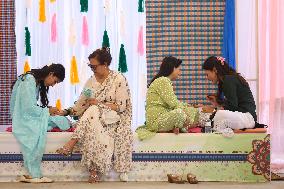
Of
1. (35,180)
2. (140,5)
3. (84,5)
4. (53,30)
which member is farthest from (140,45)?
(35,180)

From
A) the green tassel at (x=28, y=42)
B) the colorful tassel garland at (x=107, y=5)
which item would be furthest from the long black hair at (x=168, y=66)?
the green tassel at (x=28, y=42)

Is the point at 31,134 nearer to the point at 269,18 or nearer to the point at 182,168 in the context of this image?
the point at 182,168

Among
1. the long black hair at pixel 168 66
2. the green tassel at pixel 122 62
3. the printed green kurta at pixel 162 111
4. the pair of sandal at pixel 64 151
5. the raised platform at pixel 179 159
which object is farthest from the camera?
the green tassel at pixel 122 62

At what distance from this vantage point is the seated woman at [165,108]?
4434 millimetres

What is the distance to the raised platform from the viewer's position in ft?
14.1

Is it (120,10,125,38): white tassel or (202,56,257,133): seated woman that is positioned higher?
(120,10,125,38): white tassel

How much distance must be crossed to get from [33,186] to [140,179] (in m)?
0.87

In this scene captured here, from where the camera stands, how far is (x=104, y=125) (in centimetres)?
432

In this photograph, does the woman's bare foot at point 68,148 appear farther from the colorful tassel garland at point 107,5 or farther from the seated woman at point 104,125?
the colorful tassel garland at point 107,5

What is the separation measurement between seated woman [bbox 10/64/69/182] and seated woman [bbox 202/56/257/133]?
1.31m

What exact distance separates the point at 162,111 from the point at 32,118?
42.8 inches

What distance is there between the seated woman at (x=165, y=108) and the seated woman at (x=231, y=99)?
11.2 inches

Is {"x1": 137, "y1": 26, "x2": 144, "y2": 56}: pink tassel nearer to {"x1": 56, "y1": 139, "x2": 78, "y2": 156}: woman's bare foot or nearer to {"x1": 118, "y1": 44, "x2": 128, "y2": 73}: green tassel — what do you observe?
{"x1": 118, "y1": 44, "x2": 128, "y2": 73}: green tassel

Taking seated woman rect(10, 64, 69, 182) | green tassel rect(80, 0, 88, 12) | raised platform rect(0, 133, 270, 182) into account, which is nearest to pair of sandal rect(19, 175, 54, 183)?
seated woman rect(10, 64, 69, 182)
